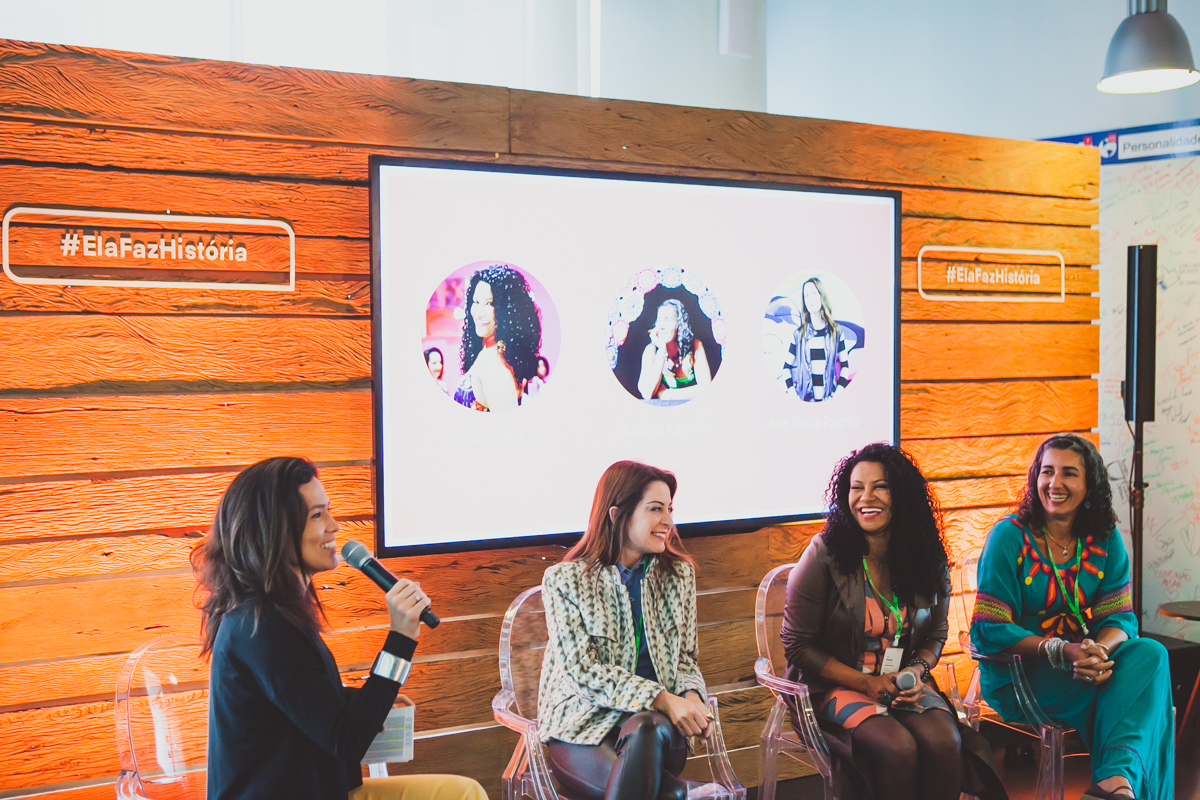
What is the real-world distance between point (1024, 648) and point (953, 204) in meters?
1.86

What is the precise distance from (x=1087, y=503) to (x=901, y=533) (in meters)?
0.75

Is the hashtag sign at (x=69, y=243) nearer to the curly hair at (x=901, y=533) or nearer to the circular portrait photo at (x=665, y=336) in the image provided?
the circular portrait photo at (x=665, y=336)

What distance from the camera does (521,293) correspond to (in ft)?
10.5

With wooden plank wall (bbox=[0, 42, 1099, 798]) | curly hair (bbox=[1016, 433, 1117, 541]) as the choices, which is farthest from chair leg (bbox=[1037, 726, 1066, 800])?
wooden plank wall (bbox=[0, 42, 1099, 798])

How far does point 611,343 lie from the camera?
3340 mm

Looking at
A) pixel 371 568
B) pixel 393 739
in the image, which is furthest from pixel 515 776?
pixel 371 568

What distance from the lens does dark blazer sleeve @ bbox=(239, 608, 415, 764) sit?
1925 millimetres

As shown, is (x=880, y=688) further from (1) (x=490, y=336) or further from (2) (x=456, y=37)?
(2) (x=456, y=37)

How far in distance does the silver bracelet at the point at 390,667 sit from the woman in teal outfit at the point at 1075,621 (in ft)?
6.59

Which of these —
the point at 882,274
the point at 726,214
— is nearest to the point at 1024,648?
the point at 882,274

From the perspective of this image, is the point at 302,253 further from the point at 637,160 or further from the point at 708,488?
the point at 708,488

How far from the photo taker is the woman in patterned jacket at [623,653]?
246 centimetres

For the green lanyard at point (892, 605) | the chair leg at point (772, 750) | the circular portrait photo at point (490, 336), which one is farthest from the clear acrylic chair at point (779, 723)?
the circular portrait photo at point (490, 336)

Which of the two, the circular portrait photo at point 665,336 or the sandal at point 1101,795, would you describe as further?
the circular portrait photo at point 665,336
